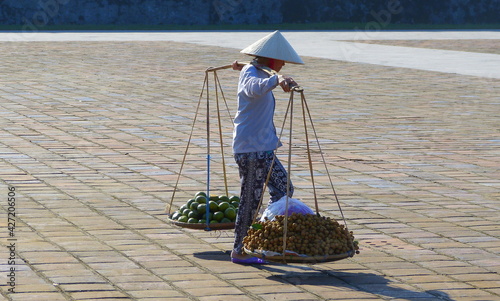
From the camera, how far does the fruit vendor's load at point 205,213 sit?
5637 millimetres

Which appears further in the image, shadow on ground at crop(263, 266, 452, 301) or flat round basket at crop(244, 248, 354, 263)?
flat round basket at crop(244, 248, 354, 263)

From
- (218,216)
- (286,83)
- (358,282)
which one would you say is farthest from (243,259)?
(286,83)

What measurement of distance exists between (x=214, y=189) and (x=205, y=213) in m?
1.72

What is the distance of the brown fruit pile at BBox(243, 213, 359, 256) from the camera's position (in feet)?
16.2

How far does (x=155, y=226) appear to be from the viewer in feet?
20.3

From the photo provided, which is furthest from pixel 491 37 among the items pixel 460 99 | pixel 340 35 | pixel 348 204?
pixel 348 204

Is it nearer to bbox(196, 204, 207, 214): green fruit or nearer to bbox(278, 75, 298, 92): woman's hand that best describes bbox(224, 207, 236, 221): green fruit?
bbox(196, 204, 207, 214): green fruit

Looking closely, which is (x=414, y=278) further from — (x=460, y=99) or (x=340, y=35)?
(x=340, y=35)

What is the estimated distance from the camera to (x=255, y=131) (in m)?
5.32

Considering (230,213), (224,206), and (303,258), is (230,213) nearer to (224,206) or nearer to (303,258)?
(224,206)

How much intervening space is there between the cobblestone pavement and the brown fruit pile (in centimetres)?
18

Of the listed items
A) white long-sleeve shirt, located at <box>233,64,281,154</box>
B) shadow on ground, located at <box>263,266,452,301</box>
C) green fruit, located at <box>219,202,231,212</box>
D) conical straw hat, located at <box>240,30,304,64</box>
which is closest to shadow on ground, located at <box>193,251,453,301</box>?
shadow on ground, located at <box>263,266,452,301</box>

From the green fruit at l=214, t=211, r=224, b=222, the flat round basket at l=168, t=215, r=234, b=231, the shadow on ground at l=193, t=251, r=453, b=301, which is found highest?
the green fruit at l=214, t=211, r=224, b=222

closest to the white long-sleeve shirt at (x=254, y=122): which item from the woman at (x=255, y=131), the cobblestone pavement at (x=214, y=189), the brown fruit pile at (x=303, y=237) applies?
the woman at (x=255, y=131)
